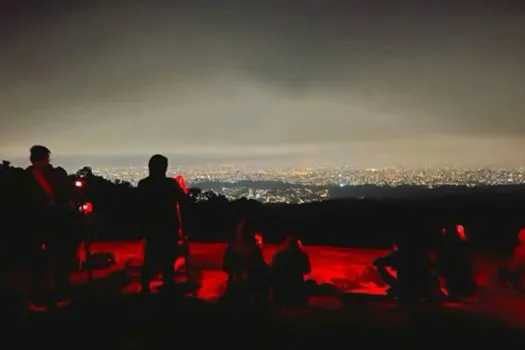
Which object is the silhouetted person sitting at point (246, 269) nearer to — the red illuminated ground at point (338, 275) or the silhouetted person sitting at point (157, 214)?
the red illuminated ground at point (338, 275)

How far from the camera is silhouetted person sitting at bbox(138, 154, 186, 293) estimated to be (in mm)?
6758

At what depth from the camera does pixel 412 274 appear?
291 inches

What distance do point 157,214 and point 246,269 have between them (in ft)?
4.54

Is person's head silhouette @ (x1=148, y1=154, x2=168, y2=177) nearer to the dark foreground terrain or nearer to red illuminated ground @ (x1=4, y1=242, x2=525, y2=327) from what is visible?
the dark foreground terrain

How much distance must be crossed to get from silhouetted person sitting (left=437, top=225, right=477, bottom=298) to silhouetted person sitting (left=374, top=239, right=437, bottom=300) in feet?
1.40

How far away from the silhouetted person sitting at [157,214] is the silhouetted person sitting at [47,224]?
3.19 ft

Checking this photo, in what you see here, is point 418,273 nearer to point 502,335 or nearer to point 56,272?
point 502,335

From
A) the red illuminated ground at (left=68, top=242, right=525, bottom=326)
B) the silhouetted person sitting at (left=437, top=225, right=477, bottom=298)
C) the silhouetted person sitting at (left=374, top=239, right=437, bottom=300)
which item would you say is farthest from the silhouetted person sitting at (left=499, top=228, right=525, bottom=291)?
the silhouetted person sitting at (left=374, top=239, right=437, bottom=300)

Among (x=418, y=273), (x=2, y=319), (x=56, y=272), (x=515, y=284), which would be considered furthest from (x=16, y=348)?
(x=515, y=284)

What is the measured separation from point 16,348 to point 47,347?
0.30 m

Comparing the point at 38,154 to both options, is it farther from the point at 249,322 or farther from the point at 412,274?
the point at 412,274

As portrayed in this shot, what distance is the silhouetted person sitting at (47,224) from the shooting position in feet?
21.2

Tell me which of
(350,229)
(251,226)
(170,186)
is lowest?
(350,229)

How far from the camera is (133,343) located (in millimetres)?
5465
